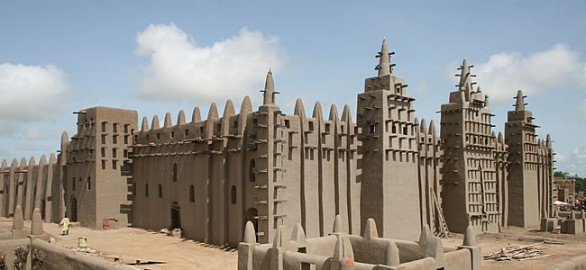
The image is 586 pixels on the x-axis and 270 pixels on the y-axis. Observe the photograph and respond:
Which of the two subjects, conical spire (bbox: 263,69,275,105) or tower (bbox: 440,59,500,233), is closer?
conical spire (bbox: 263,69,275,105)

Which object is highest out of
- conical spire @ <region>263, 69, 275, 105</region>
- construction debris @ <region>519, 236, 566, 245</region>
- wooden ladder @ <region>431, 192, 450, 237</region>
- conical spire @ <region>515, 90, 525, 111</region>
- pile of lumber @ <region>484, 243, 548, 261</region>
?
conical spire @ <region>515, 90, 525, 111</region>

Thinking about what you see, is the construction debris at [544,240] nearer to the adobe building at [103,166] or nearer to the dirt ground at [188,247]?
the dirt ground at [188,247]

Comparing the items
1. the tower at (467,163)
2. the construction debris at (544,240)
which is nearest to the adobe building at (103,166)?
the tower at (467,163)

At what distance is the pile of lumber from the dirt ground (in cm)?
49

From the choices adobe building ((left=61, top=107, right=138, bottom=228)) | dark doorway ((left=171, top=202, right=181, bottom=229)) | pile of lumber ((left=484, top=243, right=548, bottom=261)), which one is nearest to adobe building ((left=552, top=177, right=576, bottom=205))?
pile of lumber ((left=484, top=243, right=548, bottom=261))

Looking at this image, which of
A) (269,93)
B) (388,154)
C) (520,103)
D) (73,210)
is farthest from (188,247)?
(520,103)

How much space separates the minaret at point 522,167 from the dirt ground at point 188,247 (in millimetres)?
3382

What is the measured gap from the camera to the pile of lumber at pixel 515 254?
1096 inches

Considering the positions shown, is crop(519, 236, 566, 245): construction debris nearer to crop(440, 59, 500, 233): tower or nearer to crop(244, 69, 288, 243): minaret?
crop(440, 59, 500, 233): tower

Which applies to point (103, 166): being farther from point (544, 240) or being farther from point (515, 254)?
point (544, 240)

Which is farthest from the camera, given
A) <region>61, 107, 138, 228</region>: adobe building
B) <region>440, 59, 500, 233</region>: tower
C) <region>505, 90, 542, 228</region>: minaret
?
<region>505, 90, 542, 228</region>: minaret

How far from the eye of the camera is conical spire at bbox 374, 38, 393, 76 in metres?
32.3

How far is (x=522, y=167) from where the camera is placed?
43.3 meters

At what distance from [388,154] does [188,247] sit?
12405mm
